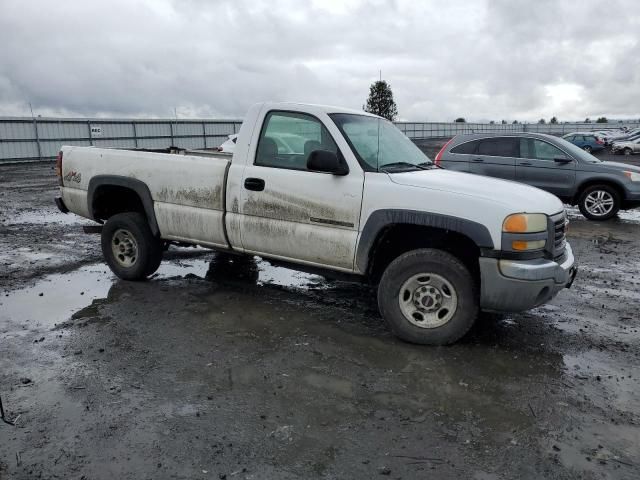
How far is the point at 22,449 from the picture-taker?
284 centimetres

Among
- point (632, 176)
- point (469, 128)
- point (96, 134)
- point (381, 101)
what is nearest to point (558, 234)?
point (632, 176)

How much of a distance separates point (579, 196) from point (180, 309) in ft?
29.5

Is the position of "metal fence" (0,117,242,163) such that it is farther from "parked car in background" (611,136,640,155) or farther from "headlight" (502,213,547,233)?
"parked car in background" (611,136,640,155)

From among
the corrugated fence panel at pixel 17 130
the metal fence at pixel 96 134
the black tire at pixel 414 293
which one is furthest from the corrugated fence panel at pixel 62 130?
the black tire at pixel 414 293

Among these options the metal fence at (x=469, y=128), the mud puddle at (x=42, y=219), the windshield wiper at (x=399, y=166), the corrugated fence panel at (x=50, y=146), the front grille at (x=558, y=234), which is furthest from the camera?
the metal fence at (x=469, y=128)

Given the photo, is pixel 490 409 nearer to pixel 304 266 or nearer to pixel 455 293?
pixel 455 293

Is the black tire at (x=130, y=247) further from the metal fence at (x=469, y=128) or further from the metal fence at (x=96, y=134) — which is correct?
the metal fence at (x=469, y=128)

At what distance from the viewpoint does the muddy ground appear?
9.12 ft

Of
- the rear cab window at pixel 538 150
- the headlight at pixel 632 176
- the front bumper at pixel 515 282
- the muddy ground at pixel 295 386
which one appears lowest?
the muddy ground at pixel 295 386

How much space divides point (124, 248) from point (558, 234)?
466 centimetres

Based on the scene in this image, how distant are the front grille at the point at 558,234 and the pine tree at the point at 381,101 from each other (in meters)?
38.7

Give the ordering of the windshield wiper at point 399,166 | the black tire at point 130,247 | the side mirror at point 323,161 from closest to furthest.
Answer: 1. the side mirror at point 323,161
2. the windshield wiper at point 399,166
3. the black tire at point 130,247

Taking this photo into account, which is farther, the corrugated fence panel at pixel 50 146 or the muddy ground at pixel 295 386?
the corrugated fence panel at pixel 50 146

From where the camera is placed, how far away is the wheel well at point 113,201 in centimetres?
590
